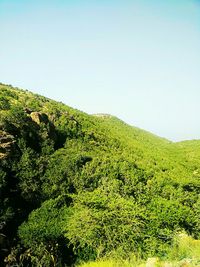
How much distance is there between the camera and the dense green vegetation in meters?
24.6

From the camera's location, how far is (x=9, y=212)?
26.3m

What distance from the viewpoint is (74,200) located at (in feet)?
100

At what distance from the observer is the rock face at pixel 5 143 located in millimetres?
30188

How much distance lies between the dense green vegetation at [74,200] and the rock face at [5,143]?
0.09m

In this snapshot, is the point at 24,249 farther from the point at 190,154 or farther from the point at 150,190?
the point at 190,154

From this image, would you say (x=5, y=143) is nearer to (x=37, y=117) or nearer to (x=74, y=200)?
(x=74, y=200)

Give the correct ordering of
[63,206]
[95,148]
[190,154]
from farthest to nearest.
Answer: [190,154] < [95,148] < [63,206]

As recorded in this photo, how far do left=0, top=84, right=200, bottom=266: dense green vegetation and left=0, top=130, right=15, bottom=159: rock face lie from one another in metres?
0.09

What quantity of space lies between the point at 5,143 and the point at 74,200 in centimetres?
788

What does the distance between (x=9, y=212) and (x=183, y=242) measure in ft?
58.5

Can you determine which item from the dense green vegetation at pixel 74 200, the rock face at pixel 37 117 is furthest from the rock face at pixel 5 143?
the rock face at pixel 37 117

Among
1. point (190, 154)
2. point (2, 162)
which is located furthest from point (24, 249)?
point (190, 154)

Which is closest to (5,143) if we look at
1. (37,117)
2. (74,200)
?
(74,200)

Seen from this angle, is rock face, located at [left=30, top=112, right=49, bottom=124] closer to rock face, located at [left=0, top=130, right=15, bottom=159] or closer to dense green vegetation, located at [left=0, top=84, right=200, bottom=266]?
dense green vegetation, located at [left=0, top=84, right=200, bottom=266]
